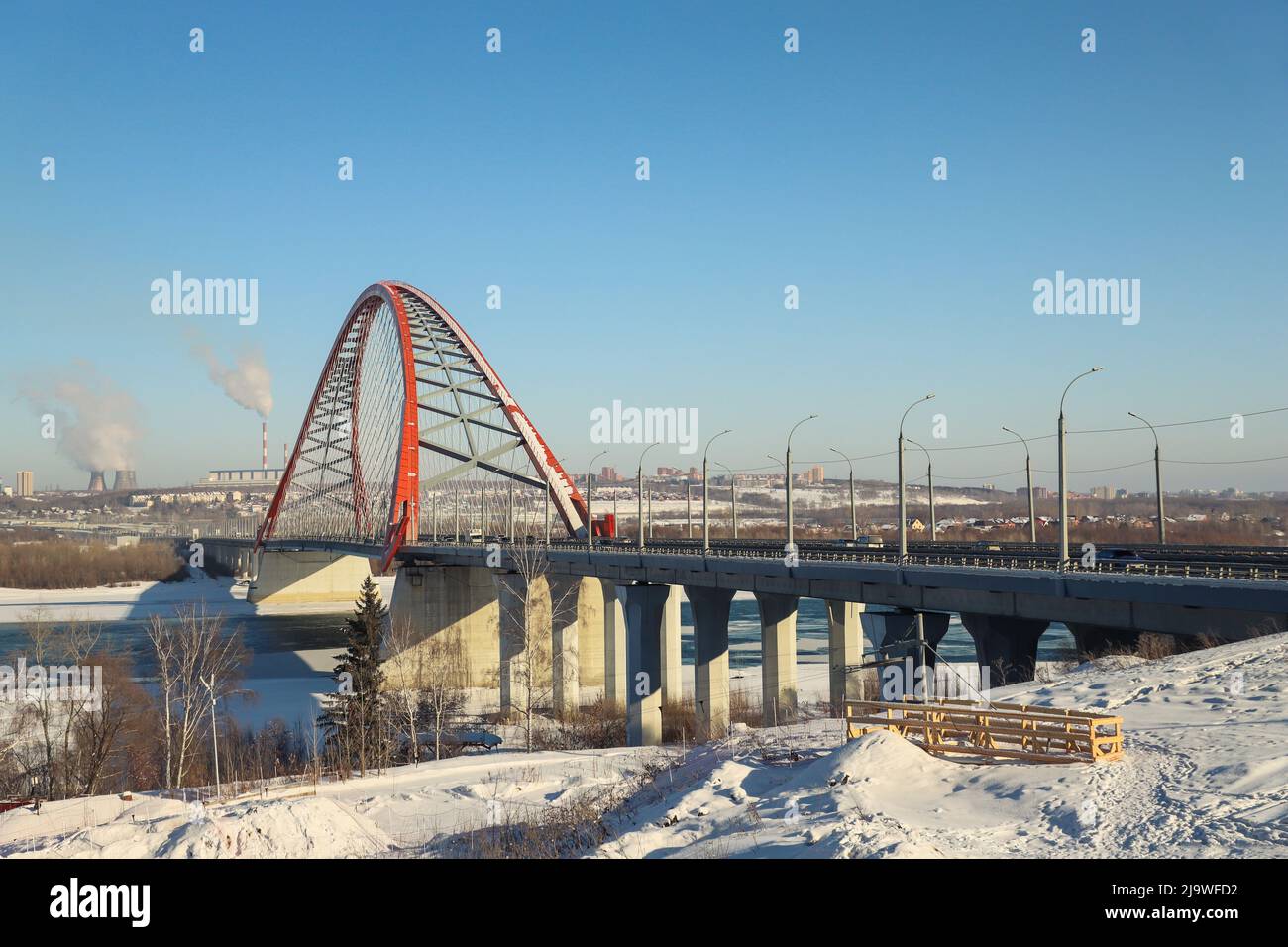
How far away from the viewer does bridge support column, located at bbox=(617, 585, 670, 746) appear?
4731 centimetres

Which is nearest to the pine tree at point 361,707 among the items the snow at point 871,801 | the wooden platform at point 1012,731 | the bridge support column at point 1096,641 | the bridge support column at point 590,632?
the snow at point 871,801

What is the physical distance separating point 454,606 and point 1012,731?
55884mm

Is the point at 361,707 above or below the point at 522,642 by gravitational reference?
above

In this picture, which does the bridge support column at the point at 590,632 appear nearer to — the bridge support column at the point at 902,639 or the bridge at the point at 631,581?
the bridge at the point at 631,581

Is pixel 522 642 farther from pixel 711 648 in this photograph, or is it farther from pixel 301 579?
pixel 301 579

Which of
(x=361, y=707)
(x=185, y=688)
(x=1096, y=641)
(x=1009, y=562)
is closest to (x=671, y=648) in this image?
(x=361, y=707)

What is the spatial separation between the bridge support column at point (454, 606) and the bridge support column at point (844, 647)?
3020 centimetres

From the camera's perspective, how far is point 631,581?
51.0 metres

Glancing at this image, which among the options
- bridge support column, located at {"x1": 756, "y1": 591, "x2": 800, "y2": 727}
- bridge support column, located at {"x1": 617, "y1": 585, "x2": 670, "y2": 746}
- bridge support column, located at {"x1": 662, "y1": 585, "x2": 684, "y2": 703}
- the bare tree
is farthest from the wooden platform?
bridge support column, located at {"x1": 662, "y1": 585, "x2": 684, "y2": 703}
